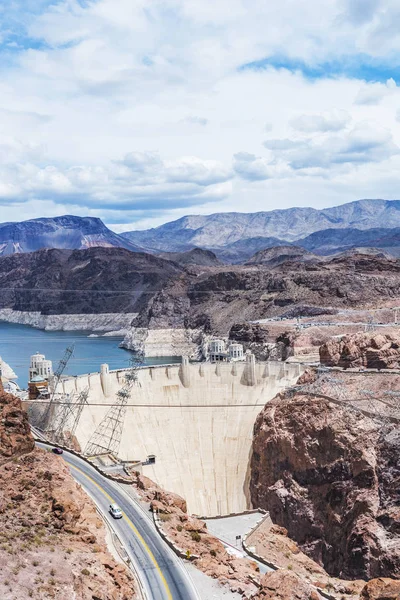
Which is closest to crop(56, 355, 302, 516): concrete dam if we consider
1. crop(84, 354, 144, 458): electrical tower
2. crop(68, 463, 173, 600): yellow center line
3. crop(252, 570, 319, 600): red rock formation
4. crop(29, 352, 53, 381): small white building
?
crop(84, 354, 144, 458): electrical tower

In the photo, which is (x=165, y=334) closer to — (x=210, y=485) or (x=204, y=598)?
(x=210, y=485)

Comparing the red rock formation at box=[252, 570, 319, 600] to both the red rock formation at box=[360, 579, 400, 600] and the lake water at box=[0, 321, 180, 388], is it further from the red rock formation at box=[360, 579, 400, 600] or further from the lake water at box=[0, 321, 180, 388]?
the lake water at box=[0, 321, 180, 388]

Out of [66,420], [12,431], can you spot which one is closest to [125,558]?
[12,431]

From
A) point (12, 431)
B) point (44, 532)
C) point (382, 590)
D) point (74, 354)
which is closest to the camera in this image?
point (382, 590)

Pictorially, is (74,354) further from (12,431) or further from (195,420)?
(12,431)

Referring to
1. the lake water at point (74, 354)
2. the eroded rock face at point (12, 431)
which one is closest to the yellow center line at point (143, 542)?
the eroded rock face at point (12, 431)

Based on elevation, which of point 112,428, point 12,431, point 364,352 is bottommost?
point 112,428

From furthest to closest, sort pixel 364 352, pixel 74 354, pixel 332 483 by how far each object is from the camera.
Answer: pixel 74 354 < pixel 364 352 < pixel 332 483

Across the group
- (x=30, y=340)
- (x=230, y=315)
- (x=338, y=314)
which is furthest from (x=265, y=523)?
(x=30, y=340)
